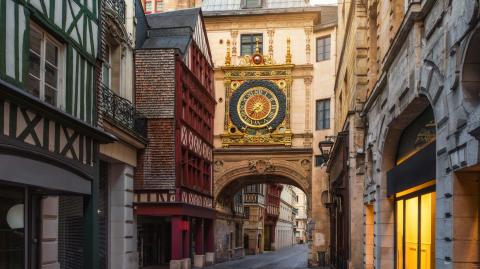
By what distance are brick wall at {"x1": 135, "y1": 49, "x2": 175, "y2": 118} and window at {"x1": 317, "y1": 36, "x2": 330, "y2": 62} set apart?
1380 centimetres

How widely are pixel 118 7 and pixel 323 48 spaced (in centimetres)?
2034

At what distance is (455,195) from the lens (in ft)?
24.2

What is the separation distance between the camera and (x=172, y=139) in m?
25.6

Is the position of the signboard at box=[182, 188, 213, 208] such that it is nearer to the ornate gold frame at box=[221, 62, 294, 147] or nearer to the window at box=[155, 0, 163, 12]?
the ornate gold frame at box=[221, 62, 294, 147]

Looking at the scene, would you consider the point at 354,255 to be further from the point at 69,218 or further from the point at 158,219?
the point at 158,219

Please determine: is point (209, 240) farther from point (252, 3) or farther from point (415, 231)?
point (415, 231)

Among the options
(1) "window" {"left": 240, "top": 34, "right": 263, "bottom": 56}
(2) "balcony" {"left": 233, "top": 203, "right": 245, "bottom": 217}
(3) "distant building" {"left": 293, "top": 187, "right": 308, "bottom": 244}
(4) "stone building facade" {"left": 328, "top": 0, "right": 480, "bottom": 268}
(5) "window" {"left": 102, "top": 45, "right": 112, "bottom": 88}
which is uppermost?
(1) "window" {"left": 240, "top": 34, "right": 263, "bottom": 56}

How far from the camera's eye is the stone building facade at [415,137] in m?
7.14

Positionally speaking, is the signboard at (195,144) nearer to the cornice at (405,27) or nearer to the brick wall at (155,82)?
the brick wall at (155,82)

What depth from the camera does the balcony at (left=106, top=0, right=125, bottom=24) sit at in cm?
1803

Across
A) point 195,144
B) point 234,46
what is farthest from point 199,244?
point 234,46

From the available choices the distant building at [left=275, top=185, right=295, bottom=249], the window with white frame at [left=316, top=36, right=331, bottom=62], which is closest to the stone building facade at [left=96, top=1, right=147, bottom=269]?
the window with white frame at [left=316, top=36, right=331, bottom=62]

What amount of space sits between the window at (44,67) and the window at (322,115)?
87.4 feet

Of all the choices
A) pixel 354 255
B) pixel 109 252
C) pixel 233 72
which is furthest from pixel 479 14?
pixel 233 72
